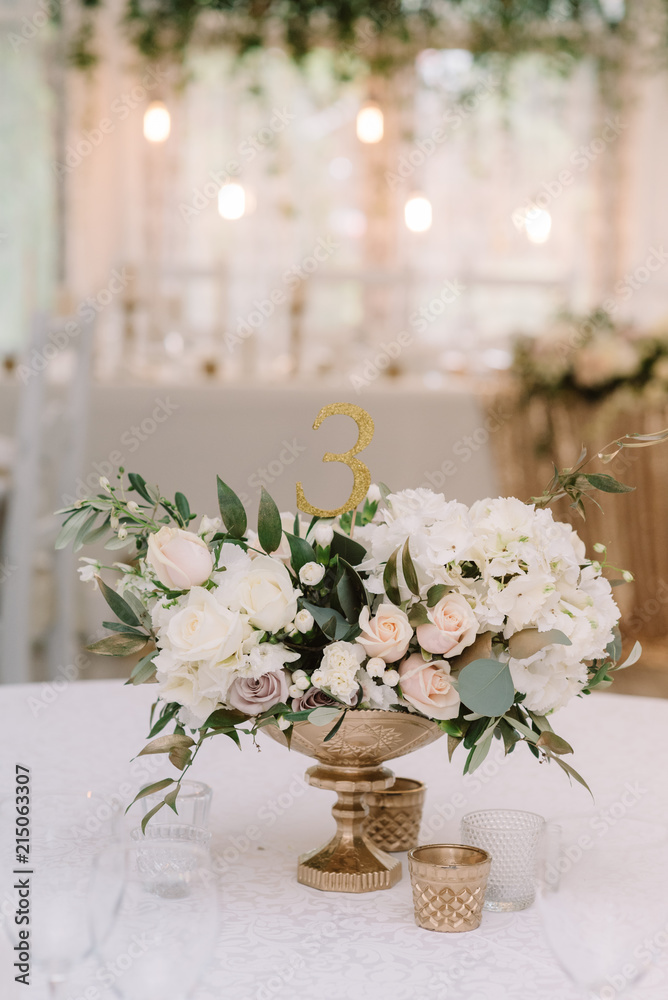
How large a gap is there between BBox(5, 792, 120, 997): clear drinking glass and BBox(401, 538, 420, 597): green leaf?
0.24 metres

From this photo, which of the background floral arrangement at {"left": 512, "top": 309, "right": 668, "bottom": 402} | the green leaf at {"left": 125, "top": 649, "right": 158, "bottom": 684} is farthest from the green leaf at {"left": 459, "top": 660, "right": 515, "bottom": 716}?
the background floral arrangement at {"left": 512, "top": 309, "right": 668, "bottom": 402}

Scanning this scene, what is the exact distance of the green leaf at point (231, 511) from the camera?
29.8 inches

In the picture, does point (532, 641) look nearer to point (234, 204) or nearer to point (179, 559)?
point (179, 559)

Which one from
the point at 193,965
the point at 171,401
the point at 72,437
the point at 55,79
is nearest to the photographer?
the point at 193,965

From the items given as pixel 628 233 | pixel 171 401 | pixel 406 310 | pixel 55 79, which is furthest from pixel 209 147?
pixel 171 401

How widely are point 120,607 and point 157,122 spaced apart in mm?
5985

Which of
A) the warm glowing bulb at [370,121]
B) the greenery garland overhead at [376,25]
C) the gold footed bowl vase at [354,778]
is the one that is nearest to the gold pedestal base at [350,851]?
the gold footed bowl vase at [354,778]

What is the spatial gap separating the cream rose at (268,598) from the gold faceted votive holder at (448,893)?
0.18 metres

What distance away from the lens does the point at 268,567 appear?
0.74m

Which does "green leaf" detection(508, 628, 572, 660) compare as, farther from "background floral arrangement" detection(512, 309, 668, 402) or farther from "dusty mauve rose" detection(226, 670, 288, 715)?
"background floral arrangement" detection(512, 309, 668, 402)

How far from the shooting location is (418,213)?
21.6 ft

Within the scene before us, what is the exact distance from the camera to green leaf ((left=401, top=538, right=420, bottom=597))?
2.34 ft

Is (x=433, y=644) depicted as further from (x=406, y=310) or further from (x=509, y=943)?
(x=406, y=310)

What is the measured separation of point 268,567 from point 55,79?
5714 mm
